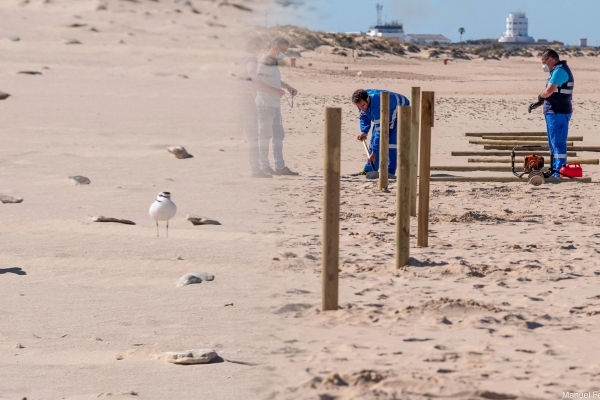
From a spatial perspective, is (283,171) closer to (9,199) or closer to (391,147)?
(391,147)

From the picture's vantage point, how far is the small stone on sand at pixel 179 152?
37.5ft

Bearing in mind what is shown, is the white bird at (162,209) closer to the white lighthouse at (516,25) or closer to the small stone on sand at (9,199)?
the small stone on sand at (9,199)

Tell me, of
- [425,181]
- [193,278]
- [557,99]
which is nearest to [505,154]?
[557,99]

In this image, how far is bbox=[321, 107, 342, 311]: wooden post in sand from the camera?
4.70 metres

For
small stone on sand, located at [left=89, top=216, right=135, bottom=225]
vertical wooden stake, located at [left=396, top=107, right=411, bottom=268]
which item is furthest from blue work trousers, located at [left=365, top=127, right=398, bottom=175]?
vertical wooden stake, located at [left=396, top=107, right=411, bottom=268]

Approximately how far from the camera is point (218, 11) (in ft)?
11.2

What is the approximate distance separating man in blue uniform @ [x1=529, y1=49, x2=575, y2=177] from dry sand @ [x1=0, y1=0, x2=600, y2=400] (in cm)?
51

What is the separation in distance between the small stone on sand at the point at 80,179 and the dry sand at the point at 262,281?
101 millimetres

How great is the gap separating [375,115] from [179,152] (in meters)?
2.66

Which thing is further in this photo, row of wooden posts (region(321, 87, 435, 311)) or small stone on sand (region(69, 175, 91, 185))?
small stone on sand (region(69, 175, 91, 185))

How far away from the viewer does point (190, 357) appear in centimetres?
404

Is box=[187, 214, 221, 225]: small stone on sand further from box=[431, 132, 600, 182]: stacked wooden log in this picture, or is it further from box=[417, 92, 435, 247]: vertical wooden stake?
box=[431, 132, 600, 182]: stacked wooden log

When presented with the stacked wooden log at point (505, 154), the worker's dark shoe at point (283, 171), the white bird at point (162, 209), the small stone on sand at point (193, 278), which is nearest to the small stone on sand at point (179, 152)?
the worker's dark shoe at point (283, 171)

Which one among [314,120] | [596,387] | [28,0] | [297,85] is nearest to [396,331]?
[596,387]
